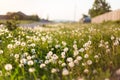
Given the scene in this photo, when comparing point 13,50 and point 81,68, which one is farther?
point 13,50

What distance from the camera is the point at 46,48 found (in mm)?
7422

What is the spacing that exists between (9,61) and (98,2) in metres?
69.1

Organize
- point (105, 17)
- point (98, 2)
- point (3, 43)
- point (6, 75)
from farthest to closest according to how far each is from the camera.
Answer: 1. point (98, 2)
2. point (105, 17)
3. point (3, 43)
4. point (6, 75)

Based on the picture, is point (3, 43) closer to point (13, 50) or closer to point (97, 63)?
point (13, 50)

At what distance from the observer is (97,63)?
18.1ft

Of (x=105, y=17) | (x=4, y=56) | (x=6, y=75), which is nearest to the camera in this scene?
(x=6, y=75)

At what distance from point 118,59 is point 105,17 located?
4543cm

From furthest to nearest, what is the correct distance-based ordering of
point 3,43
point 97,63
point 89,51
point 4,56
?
1. point 3,43
2. point 4,56
3. point 89,51
4. point 97,63

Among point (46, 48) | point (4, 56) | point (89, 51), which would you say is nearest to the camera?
point (89, 51)

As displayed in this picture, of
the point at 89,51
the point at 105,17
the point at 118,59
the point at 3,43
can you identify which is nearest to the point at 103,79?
the point at 118,59

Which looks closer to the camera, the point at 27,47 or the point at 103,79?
the point at 103,79

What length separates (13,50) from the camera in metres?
7.05

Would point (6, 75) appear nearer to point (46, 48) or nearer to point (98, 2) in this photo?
point (46, 48)

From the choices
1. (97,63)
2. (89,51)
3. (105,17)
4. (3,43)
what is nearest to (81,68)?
(97,63)
